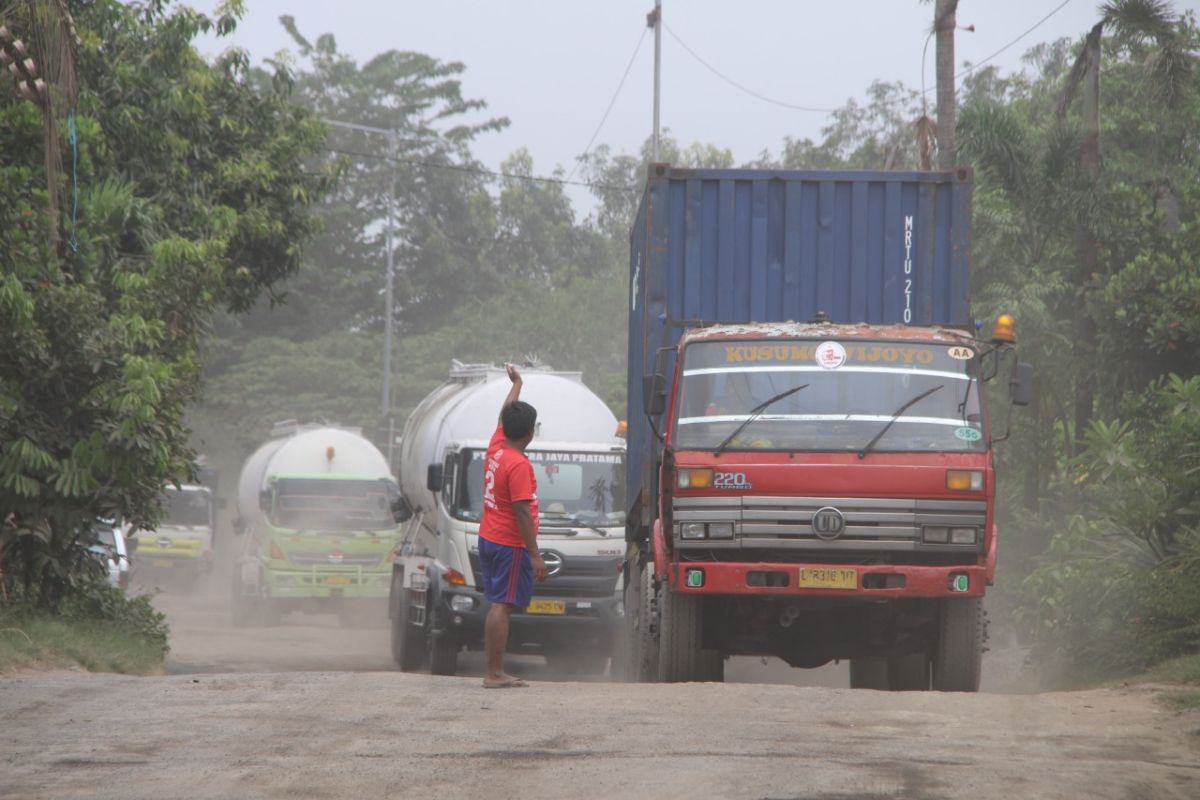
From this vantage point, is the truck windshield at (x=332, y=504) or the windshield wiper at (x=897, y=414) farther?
the truck windshield at (x=332, y=504)

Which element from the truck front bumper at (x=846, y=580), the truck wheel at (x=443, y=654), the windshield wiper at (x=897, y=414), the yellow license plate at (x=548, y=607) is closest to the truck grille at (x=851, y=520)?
the truck front bumper at (x=846, y=580)

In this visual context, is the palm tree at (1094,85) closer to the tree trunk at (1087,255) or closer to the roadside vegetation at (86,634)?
the tree trunk at (1087,255)

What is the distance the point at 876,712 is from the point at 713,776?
2.28 m

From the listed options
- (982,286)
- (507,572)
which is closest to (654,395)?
(507,572)

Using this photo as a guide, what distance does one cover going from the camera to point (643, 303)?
1203 centimetres

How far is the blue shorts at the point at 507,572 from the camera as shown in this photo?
9.41 metres

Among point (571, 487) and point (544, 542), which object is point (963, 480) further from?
point (571, 487)

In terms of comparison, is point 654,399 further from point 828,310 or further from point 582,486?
point 582,486

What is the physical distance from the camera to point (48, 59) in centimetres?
1060

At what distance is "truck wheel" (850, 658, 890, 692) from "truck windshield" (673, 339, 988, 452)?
2.51m

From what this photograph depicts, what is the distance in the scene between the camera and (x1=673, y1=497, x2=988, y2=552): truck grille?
9.52m

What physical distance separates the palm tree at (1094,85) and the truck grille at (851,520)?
1055cm

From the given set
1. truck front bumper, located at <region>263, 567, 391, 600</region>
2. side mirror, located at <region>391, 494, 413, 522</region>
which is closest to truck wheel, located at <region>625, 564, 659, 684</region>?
side mirror, located at <region>391, 494, 413, 522</region>

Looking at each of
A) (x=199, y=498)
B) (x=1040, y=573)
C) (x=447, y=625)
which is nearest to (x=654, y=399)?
(x=447, y=625)
